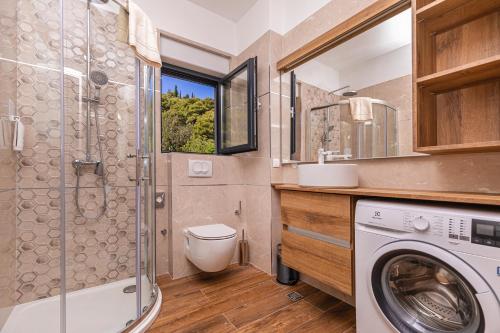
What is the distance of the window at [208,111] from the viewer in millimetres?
2143

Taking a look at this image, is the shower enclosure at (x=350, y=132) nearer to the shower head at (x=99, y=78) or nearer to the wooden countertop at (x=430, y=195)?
the wooden countertop at (x=430, y=195)

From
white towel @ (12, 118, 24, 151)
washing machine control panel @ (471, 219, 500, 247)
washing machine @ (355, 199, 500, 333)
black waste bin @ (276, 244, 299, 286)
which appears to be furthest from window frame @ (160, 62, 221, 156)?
washing machine control panel @ (471, 219, 500, 247)

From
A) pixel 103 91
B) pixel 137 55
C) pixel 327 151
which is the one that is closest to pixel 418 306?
pixel 327 151

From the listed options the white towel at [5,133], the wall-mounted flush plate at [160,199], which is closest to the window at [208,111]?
the wall-mounted flush plate at [160,199]

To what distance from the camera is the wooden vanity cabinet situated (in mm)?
1283

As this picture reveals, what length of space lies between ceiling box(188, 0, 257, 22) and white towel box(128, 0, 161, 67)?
1054 mm

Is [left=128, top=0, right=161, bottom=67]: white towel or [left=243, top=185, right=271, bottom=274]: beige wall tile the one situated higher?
[left=128, top=0, right=161, bottom=67]: white towel

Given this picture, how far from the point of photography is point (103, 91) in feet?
5.62

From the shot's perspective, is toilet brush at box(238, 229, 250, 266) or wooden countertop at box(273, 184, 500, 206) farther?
toilet brush at box(238, 229, 250, 266)

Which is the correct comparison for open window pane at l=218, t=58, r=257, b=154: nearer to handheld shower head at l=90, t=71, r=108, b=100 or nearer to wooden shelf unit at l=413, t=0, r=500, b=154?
handheld shower head at l=90, t=71, r=108, b=100

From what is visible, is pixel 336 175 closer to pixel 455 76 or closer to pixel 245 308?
pixel 455 76

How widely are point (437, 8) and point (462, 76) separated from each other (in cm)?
34

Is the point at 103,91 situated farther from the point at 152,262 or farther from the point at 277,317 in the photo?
the point at 277,317

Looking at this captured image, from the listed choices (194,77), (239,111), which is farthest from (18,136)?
(239,111)
